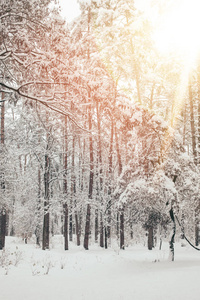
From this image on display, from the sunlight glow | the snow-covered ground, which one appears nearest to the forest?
the sunlight glow

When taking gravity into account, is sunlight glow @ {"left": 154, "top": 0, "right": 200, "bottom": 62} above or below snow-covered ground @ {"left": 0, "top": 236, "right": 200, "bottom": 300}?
above

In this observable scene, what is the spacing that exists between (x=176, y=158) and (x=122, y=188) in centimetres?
271

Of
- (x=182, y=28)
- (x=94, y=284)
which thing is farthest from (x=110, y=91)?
(x=182, y=28)

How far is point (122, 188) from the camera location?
1202cm

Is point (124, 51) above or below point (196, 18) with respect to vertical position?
below

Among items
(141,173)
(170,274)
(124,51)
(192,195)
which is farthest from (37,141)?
(170,274)

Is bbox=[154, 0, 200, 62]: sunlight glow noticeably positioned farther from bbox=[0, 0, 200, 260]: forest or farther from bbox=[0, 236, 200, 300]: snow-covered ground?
bbox=[0, 236, 200, 300]: snow-covered ground

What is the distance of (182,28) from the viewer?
49.6 ft

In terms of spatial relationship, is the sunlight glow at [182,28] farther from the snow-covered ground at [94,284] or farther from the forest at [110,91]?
the snow-covered ground at [94,284]

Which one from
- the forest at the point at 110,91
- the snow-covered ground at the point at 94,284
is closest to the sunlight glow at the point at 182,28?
the forest at the point at 110,91

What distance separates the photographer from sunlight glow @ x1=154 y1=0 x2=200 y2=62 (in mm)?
15031

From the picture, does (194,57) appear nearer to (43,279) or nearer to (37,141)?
(37,141)

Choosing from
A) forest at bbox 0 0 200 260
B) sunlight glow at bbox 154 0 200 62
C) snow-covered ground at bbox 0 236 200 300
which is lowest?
snow-covered ground at bbox 0 236 200 300

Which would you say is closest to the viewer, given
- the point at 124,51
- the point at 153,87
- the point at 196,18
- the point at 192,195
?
the point at 192,195
